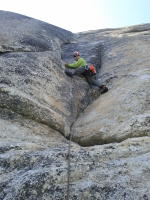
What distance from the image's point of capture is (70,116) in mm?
7812

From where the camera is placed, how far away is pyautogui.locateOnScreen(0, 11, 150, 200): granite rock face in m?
3.86

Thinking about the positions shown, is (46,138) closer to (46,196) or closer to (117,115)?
(117,115)

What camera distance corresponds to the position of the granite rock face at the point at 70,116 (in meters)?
3.86

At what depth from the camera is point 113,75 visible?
32.3 ft

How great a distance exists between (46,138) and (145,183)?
2.82 metres

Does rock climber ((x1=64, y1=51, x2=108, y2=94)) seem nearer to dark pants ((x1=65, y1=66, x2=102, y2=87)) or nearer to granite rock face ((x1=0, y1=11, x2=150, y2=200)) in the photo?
dark pants ((x1=65, y1=66, x2=102, y2=87))

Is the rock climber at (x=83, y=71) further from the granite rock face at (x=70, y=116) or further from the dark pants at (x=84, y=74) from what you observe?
the granite rock face at (x=70, y=116)

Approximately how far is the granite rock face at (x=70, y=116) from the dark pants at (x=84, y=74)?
0.61 feet

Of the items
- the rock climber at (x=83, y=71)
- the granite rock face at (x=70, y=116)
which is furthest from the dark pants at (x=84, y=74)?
the granite rock face at (x=70, y=116)

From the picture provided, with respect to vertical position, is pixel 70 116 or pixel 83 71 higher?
pixel 83 71

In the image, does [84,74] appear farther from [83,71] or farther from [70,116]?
[70,116]

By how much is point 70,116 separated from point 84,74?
2661 mm

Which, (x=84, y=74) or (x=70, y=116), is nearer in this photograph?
(x=70, y=116)

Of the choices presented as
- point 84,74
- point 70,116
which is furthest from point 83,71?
point 70,116
